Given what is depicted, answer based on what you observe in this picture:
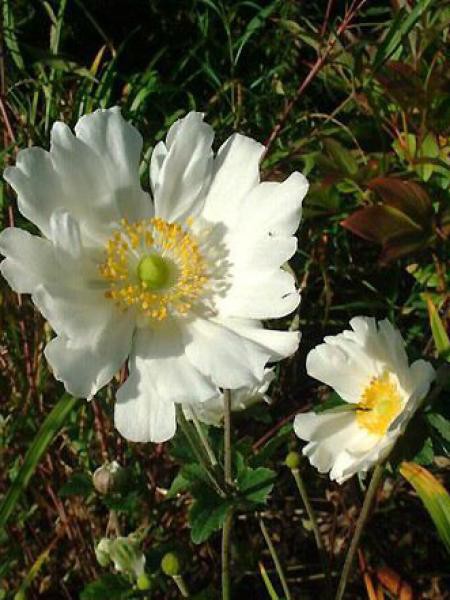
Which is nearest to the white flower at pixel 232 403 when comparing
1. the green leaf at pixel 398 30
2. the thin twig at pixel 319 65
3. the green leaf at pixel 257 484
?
the green leaf at pixel 257 484

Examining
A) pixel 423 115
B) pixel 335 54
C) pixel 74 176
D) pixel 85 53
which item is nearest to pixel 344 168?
pixel 423 115

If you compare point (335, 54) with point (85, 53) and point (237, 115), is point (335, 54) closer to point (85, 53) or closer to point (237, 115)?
point (237, 115)

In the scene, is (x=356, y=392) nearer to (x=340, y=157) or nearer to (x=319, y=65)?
(x=340, y=157)

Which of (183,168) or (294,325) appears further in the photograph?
(294,325)

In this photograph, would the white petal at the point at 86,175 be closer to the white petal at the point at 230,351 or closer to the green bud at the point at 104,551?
the white petal at the point at 230,351

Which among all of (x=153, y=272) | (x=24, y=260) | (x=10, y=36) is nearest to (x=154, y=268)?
(x=153, y=272)
